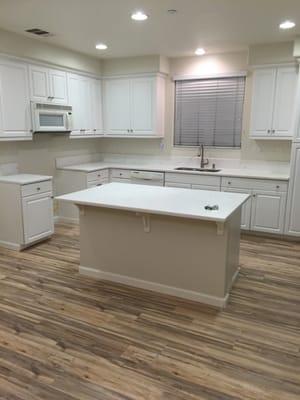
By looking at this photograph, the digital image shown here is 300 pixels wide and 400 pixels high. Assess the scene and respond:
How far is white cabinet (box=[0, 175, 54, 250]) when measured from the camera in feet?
13.2

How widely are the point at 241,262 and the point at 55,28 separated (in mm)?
3516

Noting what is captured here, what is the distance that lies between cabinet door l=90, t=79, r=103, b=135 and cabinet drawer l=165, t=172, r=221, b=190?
1.58m

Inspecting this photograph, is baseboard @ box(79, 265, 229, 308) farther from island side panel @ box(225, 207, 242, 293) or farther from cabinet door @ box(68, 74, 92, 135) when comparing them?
cabinet door @ box(68, 74, 92, 135)

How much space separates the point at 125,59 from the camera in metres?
5.47

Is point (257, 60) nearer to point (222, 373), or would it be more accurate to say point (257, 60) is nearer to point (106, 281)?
point (106, 281)

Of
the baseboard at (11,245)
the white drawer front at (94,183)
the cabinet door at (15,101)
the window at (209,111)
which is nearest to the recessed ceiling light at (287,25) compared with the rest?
the window at (209,111)

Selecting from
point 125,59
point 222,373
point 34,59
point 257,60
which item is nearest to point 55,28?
point 34,59

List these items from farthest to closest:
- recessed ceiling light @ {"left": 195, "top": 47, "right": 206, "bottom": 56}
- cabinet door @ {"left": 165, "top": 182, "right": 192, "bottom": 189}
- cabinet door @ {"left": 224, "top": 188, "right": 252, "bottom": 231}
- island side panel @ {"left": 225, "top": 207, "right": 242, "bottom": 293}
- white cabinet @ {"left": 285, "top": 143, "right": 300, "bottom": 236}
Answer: cabinet door @ {"left": 165, "top": 182, "right": 192, "bottom": 189} < recessed ceiling light @ {"left": 195, "top": 47, "right": 206, "bottom": 56} < cabinet door @ {"left": 224, "top": 188, "right": 252, "bottom": 231} < white cabinet @ {"left": 285, "top": 143, "right": 300, "bottom": 236} < island side panel @ {"left": 225, "top": 207, "right": 242, "bottom": 293}

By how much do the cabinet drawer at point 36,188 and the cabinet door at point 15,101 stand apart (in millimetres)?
674

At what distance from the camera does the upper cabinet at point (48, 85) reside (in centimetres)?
440

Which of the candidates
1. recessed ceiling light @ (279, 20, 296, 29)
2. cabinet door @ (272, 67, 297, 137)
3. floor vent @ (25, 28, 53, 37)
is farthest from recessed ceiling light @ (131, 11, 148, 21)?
cabinet door @ (272, 67, 297, 137)

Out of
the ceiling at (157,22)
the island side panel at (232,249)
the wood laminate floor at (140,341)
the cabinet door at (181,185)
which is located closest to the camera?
the wood laminate floor at (140,341)

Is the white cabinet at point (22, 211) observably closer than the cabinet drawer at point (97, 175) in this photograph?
Yes

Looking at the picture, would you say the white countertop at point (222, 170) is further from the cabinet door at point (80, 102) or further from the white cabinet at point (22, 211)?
the white cabinet at point (22, 211)
